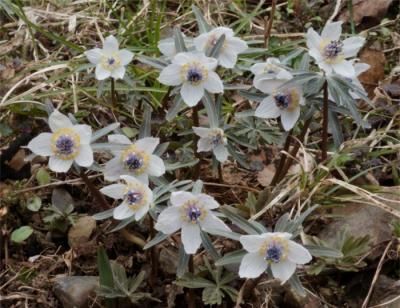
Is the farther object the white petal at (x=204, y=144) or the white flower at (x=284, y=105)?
the white petal at (x=204, y=144)

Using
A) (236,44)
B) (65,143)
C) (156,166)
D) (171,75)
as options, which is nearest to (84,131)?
(65,143)

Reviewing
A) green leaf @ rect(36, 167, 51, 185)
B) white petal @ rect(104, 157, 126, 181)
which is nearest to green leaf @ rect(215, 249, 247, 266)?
white petal @ rect(104, 157, 126, 181)

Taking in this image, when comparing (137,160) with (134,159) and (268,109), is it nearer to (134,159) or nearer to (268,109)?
(134,159)

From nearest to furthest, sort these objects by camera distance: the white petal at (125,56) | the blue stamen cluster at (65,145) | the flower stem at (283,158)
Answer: the blue stamen cluster at (65,145) < the flower stem at (283,158) < the white petal at (125,56)

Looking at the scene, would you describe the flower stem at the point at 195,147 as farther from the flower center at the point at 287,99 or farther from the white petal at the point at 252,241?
the white petal at the point at 252,241

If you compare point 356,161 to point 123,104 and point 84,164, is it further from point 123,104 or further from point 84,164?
point 84,164

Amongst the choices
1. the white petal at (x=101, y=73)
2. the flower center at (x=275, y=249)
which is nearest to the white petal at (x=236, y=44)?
the white petal at (x=101, y=73)

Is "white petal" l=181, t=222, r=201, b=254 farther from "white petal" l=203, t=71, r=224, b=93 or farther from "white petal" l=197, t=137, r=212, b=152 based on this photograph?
"white petal" l=203, t=71, r=224, b=93
